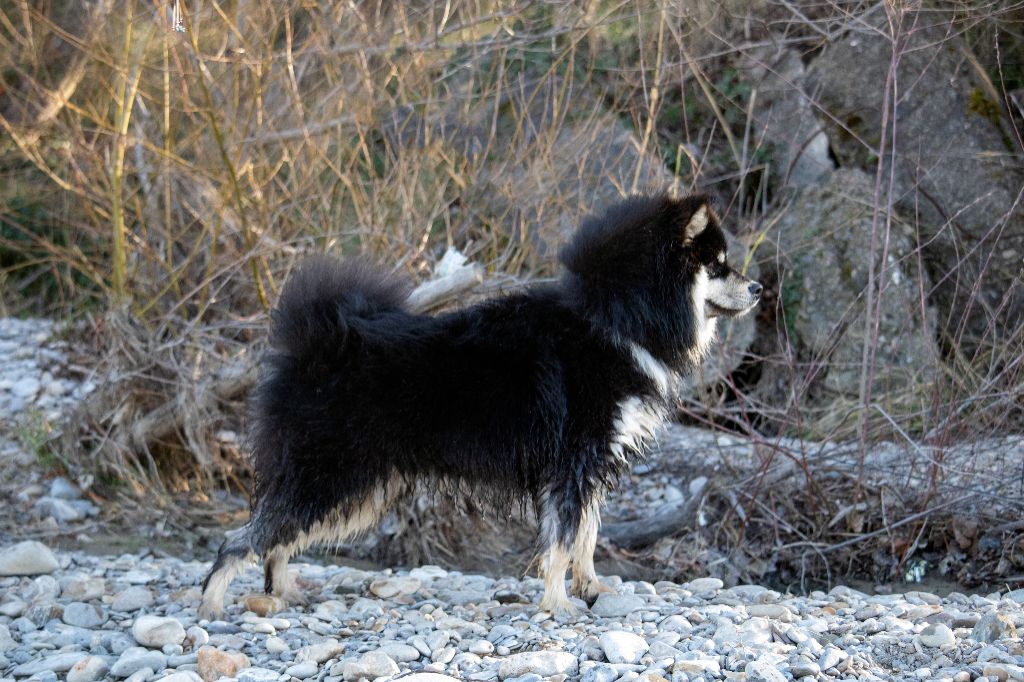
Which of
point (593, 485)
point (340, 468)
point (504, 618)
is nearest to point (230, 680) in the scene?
point (340, 468)

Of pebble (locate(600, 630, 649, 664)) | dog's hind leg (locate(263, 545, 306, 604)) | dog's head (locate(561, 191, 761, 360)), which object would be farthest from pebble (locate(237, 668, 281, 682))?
dog's head (locate(561, 191, 761, 360))

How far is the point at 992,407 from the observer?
6.79 meters

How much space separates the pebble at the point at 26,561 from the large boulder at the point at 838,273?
623cm

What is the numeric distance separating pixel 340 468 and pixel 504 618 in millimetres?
1176

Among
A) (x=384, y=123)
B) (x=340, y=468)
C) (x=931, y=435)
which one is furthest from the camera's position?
(x=384, y=123)

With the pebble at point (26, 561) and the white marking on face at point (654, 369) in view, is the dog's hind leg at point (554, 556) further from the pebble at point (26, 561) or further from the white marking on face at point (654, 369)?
the pebble at point (26, 561)

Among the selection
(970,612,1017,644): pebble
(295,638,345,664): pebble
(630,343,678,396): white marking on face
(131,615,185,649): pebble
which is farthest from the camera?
(630,343,678,396): white marking on face

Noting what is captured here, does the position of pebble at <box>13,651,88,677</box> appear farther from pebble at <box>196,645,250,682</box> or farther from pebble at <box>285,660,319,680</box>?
pebble at <box>285,660,319,680</box>

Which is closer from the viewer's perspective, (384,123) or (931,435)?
(931,435)

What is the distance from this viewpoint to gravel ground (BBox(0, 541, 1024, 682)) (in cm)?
420

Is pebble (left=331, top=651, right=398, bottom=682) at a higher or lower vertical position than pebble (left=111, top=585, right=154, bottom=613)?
higher

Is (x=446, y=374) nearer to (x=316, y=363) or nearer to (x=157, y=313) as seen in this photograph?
(x=316, y=363)

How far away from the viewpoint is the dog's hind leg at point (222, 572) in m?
5.14

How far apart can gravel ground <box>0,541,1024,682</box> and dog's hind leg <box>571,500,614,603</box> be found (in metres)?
0.12
